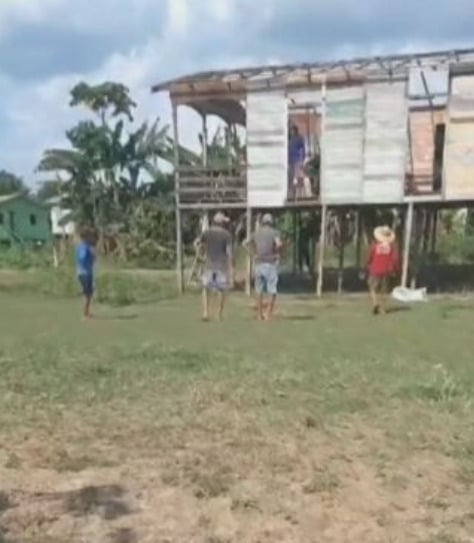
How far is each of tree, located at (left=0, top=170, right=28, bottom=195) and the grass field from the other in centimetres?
6478

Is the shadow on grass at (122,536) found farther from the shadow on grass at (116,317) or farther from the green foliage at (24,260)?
the green foliage at (24,260)

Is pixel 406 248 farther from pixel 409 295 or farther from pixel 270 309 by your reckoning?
pixel 270 309

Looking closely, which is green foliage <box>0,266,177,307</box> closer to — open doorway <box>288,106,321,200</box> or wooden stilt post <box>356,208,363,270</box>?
open doorway <box>288,106,321,200</box>

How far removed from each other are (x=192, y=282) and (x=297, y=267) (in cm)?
509

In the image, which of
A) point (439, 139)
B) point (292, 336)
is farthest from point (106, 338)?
point (439, 139)

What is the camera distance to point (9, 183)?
79625 mm

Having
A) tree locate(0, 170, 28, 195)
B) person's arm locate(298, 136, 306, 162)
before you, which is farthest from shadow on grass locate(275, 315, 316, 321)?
tree locate(0, 170, 28, 195)

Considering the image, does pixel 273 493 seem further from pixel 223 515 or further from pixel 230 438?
pixel 230 438

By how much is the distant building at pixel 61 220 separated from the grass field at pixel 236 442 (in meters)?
29.1

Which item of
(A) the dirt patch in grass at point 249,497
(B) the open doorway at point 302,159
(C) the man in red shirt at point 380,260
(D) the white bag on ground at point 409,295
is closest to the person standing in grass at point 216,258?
(C) the man in red shirt at point 380,260

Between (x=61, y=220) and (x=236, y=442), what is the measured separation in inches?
1392

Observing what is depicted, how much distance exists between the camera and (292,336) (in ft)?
A: 44.5

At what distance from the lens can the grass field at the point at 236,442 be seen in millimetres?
5688

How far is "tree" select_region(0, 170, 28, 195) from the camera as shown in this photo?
248 feet
